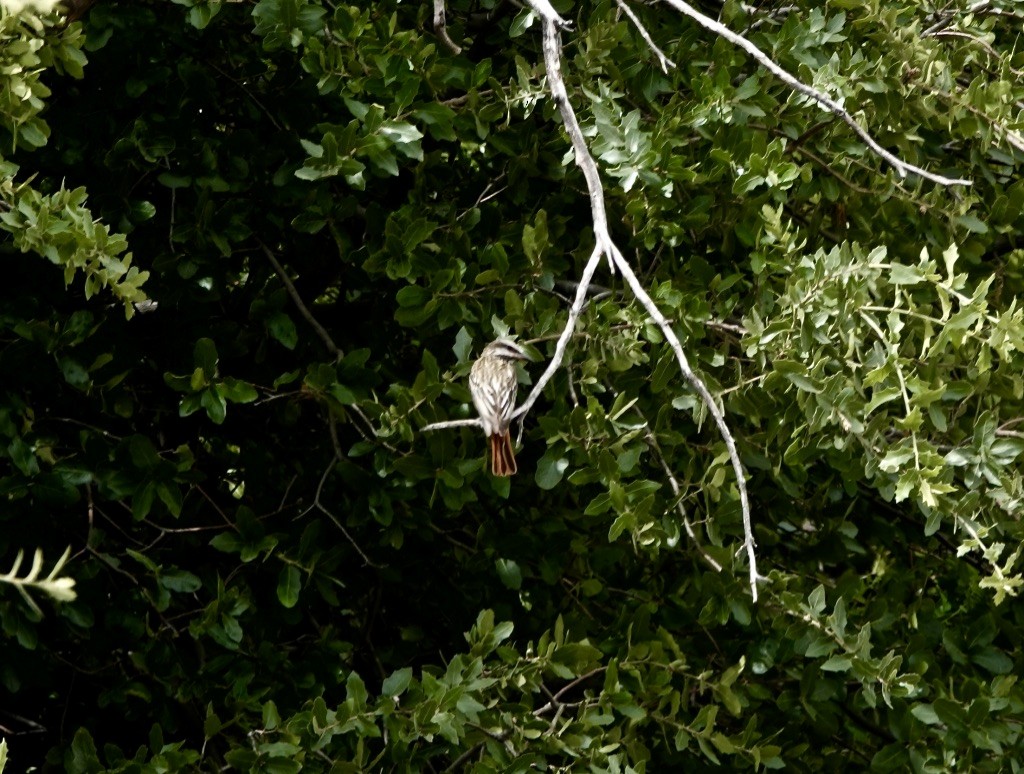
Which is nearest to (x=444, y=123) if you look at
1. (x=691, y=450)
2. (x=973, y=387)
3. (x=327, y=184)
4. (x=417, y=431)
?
(x=327, y=184)

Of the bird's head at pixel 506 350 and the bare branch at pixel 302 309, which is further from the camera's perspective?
the bare branch at pixel 302 309

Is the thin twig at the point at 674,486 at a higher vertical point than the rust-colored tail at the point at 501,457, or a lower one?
lower

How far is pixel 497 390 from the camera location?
2896mm

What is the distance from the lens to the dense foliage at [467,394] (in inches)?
116

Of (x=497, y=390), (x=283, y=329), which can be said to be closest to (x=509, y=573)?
(x=497, y=390)

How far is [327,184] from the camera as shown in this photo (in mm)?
3279

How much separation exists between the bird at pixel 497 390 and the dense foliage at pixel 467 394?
7 centimetres

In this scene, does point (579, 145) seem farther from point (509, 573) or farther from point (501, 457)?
point (509, 573)

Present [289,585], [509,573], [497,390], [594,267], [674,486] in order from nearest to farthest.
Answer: [594,267], [497,390], [674,486], [289,585], [509,573]

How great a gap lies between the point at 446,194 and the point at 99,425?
989 millimetres

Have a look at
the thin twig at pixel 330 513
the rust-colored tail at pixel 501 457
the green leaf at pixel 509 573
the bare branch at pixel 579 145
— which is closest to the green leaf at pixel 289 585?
the thin twig at pixel 330 513

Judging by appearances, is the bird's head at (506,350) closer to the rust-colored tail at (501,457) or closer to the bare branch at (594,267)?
the rust-colored tail at (501,457)

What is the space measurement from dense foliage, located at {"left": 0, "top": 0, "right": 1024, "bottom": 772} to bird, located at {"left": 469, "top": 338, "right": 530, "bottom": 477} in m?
0.07

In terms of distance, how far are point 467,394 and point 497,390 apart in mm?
137
